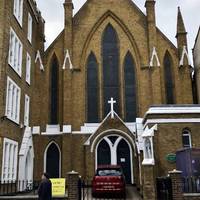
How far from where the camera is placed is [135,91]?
30875mm

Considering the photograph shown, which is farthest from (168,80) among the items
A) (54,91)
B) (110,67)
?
(54,91)

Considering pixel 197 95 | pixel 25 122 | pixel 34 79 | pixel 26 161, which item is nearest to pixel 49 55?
pixel 34 79

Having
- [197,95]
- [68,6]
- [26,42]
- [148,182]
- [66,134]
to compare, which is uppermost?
[68,6]

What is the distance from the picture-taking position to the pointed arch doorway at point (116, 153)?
92.7ft

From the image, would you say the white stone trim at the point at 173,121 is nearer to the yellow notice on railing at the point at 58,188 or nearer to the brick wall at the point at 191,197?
the brick wall at the point at 191,197

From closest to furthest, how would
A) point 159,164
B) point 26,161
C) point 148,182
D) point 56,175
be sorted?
point 148,182, point 159,164, point 26,161, point 56,175

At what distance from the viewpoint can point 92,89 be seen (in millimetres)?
30969

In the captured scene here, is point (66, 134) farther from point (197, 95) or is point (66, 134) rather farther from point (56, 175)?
point (197, 95)

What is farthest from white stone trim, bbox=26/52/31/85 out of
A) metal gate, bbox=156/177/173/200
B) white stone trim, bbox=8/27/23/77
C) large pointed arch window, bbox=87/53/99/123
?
metal gate, bbox=156/177/173/200

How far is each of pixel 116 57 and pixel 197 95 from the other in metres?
8.30

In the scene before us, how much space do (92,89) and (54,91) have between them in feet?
11.4

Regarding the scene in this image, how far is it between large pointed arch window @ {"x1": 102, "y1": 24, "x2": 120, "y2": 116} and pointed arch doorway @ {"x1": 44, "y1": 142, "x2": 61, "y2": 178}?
5.36m

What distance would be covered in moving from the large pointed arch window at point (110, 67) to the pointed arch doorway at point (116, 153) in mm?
2936

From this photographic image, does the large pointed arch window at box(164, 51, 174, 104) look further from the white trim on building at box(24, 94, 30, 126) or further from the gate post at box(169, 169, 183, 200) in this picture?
the gate post at box(169, 169, 183, 200)
